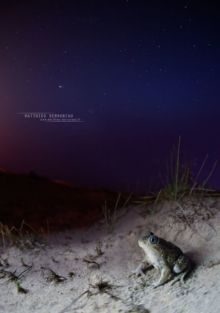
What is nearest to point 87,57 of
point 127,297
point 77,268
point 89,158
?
point 89,158

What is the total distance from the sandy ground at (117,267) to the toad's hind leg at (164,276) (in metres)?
0.05

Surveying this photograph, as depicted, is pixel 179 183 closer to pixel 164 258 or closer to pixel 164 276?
pixel 164 258

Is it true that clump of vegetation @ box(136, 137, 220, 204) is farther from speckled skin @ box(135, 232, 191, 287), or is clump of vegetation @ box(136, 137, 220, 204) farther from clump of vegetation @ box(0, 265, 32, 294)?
clump of vegetation @ box(0, 265, 32, 294)

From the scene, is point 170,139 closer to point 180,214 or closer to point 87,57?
point 180,214

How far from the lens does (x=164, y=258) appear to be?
268 centimetres

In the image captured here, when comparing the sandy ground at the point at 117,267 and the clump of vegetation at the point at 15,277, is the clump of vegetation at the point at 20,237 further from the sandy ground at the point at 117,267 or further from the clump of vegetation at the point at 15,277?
the clump of vegetation at the point at 15,277

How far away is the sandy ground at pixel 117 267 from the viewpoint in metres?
2.41

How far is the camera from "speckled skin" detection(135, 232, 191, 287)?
263 centimetres

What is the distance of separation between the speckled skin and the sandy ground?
7cm

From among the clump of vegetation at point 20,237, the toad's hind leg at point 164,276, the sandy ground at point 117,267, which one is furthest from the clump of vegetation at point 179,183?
the clump of vegetation at point 20,237

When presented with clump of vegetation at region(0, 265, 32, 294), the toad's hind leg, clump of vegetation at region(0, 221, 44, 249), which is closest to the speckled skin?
the toad's hind leg

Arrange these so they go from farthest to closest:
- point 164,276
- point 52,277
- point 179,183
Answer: point 179,183, point 52,277, point 164,276

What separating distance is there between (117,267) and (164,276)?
0.54m

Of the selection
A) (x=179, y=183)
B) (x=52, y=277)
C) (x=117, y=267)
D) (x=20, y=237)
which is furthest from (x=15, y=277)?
(x=179, y=183)
